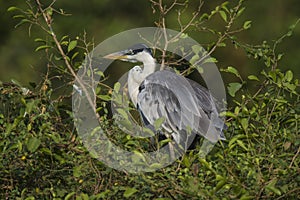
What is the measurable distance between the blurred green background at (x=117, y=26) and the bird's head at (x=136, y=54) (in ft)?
12.2

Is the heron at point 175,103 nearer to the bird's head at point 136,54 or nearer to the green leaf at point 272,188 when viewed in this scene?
the bird's head at point 136,54

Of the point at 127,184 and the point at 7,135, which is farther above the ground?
the point at 7,135

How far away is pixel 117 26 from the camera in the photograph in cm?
900

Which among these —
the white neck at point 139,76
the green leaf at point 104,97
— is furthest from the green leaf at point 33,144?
the white neck at point 139,76

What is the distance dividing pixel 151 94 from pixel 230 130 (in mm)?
1198

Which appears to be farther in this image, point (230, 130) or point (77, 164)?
point (230, 130)

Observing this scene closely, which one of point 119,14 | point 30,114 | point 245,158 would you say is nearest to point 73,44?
point 30,114

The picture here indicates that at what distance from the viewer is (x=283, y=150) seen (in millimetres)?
2678

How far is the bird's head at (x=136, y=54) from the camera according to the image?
4371mm

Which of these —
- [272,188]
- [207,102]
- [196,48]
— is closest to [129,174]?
[272,188]

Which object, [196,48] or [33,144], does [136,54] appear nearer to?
[196,48]

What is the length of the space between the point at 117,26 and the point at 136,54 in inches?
179

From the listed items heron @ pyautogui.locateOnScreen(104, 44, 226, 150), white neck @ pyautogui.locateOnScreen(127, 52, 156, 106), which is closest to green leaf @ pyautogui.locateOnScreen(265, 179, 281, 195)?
heron @ pyautogui.locateOnScreen(104, 44, 226, 150)

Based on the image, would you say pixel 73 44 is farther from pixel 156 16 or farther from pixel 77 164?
pixel 156 16
